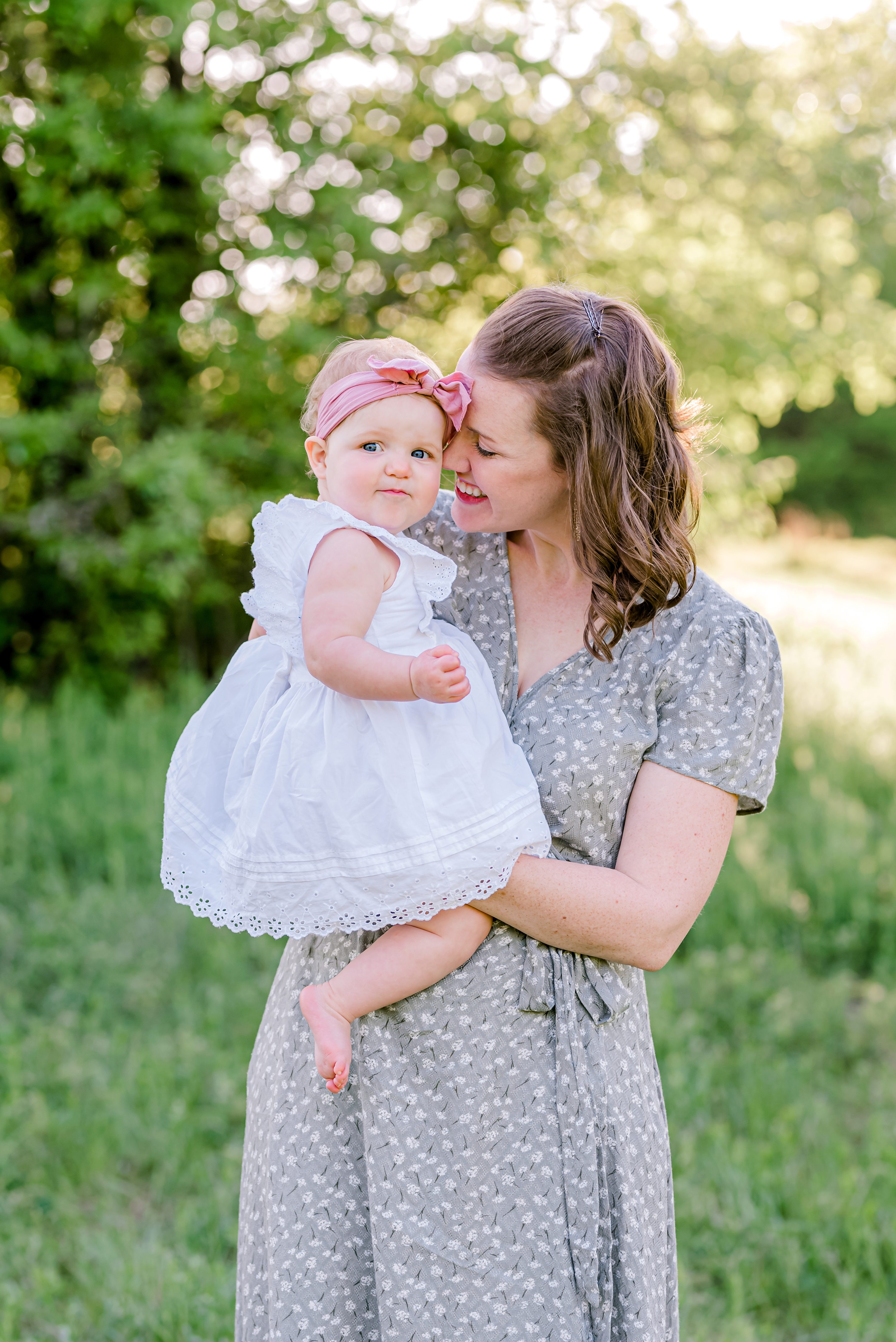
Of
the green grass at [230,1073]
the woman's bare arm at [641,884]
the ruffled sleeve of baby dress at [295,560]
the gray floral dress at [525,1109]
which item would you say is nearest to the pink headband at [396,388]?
the ruffled sleeve of baby dress at [295,560]

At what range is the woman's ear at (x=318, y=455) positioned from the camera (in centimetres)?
166

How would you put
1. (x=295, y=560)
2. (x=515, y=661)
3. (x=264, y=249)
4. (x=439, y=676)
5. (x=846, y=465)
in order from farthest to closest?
(x=846, y=465) → (x=264, y=249) → (x=515, y=661) → (x=295, y=560) → (x=439, y=676)

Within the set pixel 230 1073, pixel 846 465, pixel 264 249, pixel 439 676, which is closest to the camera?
pixel 439 676

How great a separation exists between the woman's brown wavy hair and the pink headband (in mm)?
77

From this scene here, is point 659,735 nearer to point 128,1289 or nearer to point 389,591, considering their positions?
point 389,591

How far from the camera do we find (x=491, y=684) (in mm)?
1602

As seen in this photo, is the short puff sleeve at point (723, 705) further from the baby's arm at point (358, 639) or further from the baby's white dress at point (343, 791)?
the baby's arm at point (358, 639)

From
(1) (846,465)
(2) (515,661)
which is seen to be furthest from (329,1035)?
(1) (846,465)

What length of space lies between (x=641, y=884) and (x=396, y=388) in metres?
0.75

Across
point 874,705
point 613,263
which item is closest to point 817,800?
point 874,705

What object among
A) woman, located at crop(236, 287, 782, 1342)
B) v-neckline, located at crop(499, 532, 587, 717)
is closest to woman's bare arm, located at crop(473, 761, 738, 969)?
woman, located at crop(236, 287, 782, 1342)

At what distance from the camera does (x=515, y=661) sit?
1.68 m

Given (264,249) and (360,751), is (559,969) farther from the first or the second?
(264,249)

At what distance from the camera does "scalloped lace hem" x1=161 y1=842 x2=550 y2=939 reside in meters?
1.42
